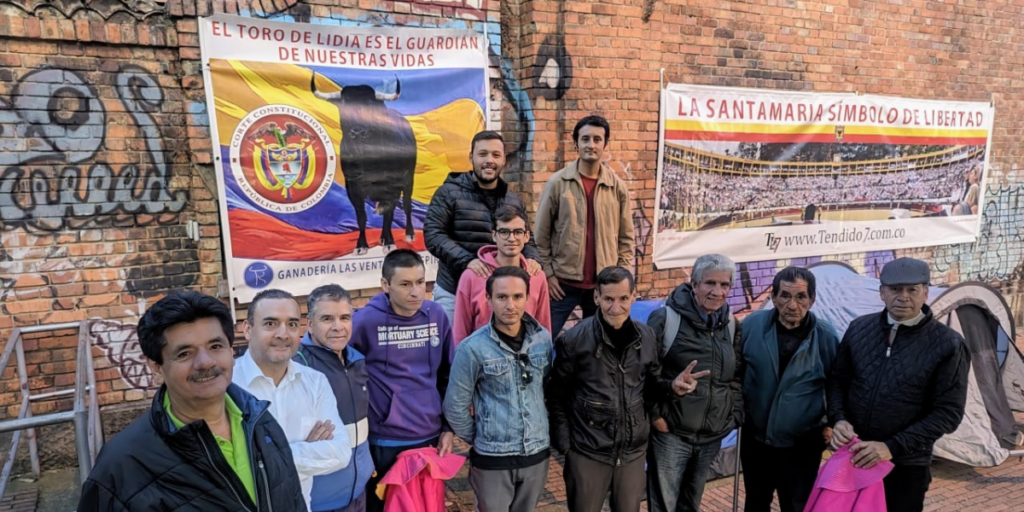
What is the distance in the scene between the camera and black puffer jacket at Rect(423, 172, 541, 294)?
3.36m

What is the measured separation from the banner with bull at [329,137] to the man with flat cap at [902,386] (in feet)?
10.6

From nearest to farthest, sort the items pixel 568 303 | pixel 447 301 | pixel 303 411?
1. pixel 303 411
2. pixel 447 301
3. pixel 568 303

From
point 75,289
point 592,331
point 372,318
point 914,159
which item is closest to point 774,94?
point 914,159

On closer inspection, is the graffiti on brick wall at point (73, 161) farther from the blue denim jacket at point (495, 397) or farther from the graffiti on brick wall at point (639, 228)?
the graffiti on brick wall at point (639, 228)

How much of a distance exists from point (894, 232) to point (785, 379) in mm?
5597

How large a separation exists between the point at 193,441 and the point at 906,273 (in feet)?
9.61

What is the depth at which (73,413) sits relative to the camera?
2002 millimetres

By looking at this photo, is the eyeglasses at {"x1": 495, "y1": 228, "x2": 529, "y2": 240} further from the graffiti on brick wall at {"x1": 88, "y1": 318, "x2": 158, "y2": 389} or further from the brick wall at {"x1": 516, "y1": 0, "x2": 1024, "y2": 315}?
the graffiti on brick wall at {"x1": 88, "y1": 318, "x2": 158, "y2": 389}

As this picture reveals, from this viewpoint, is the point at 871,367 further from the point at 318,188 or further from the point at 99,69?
the point at 99,69

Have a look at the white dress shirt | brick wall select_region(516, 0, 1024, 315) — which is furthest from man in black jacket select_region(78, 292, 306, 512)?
brick wall select_region(516, 0, 1024, 315)

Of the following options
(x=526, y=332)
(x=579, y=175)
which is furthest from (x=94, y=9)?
(x=526, y=332)

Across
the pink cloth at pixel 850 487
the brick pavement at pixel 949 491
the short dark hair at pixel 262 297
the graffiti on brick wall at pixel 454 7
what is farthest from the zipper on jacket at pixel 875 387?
the graffiti on brick wall at pixel 454 7

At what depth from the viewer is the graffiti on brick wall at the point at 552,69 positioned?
5059 millimetres

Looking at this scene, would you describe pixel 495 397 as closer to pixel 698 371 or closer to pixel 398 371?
pixel 398 371
